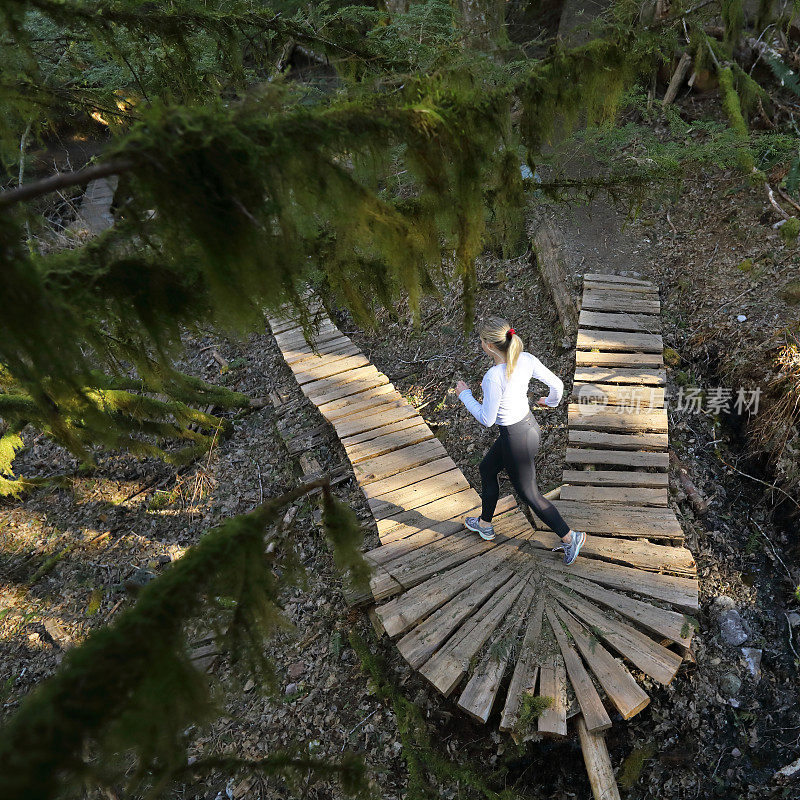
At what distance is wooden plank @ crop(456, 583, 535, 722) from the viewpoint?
3828 mm

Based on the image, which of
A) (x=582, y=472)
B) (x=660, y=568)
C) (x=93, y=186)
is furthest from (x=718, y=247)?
(x=93, y=186)

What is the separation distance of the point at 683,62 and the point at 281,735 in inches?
472

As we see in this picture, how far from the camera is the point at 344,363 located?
8.00m

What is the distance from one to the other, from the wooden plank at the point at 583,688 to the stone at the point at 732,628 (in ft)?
5.20

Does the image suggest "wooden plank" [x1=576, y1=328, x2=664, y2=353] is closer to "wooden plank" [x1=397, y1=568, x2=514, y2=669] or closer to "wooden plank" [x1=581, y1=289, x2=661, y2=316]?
"wooden plank" [x1=581, y1=289, x2=661, y2=316]

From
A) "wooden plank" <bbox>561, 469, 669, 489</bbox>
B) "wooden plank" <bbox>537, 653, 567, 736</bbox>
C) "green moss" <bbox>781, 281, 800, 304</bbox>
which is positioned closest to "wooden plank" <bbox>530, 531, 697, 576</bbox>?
"wooden plank" <bbox>561, 469, 669, 489</bbox>

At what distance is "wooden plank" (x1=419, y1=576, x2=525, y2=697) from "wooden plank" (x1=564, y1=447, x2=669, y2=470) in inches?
70.6

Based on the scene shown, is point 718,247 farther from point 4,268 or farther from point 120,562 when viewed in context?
point 120,562

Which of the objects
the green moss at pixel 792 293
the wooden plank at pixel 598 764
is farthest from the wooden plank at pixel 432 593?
the green moss at pixel 792 293

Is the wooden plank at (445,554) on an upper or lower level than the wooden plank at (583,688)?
lower

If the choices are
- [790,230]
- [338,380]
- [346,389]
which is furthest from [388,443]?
[790,230]

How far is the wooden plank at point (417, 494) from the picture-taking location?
5.57 m

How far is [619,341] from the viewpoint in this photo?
6.93 metres

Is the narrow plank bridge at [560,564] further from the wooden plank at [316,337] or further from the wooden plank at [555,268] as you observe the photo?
the wooden plank at [316,337]
